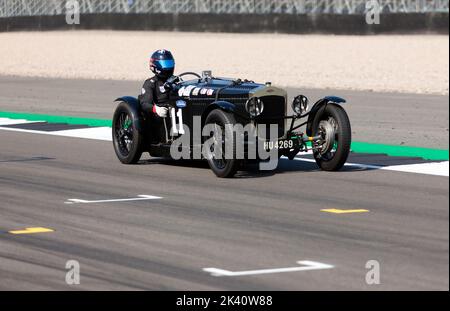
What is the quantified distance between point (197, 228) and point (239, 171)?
3.72 m

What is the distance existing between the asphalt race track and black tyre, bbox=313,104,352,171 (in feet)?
0.64

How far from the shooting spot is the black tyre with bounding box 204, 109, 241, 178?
1250 cm

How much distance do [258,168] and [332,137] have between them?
3.35 feet

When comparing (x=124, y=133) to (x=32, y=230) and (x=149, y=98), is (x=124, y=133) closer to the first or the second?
(x=149, y=98)

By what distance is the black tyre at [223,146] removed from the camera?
41.0ft

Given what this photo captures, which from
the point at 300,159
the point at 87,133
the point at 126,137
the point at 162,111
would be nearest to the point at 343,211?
the point at 162,111

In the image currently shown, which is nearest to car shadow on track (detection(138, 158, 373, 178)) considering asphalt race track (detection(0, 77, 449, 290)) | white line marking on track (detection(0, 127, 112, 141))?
asphalt race track (detection(0, 77, 449, 290))

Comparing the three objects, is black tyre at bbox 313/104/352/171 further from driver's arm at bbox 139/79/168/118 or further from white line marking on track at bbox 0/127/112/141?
white line marking on track at bbox 0/127/112/141

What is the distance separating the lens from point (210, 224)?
32.8ft

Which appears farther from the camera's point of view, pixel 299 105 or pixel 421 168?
pixel 421 168

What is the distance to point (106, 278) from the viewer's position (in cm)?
799

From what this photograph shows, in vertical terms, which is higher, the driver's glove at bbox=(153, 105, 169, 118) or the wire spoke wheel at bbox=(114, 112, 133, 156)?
the driver's glove at bbox=(153, 105, 169, 118)

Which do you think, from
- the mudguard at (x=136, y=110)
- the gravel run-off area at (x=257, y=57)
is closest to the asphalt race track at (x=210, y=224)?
the mudguard at (x=136, y=110)

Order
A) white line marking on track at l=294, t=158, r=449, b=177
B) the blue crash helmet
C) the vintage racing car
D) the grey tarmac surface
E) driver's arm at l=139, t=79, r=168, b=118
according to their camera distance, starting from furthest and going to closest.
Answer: the grey tarmac surface → the blue crash helmet → driver's arm at l=139, t=79, r=168, b=118 → white line marking on track at l=294, t=158, r=449, b=177 → the vintage racing car
